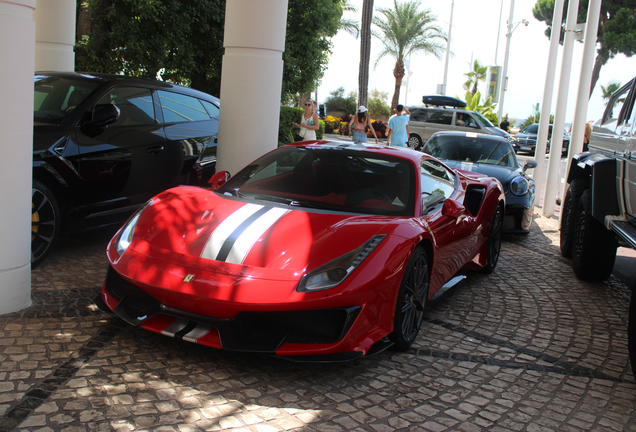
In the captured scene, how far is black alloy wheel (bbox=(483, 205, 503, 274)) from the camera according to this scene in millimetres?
5824

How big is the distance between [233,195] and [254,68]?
2426mm

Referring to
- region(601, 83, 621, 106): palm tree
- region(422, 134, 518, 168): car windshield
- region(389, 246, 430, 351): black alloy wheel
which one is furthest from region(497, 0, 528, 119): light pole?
region(389, 246, 430, 351): black alloy wheel

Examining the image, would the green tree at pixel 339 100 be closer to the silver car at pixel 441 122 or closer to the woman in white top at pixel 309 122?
the silver car at pixel 441 122

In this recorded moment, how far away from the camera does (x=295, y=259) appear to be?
3127 millimetres

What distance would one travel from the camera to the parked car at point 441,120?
21688mm

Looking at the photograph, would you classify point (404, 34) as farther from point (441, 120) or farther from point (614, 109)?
point (614, 109)

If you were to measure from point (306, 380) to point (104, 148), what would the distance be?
10.4 ft

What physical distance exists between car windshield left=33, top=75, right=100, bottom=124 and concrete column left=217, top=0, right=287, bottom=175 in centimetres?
143

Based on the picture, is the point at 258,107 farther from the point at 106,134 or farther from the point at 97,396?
the point at 97,396

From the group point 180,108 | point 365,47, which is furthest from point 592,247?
point 365,47

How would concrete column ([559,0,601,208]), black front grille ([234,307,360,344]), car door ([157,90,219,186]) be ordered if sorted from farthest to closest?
1. concrete column ([559,0,601,208])
2. car door ([157,90,219,186])
3. black front grille ([234,307,360,344])

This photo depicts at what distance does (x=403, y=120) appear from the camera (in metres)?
11.9

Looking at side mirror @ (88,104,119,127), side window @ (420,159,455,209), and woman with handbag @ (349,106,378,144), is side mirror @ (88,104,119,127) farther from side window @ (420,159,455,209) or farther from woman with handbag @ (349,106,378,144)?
woman with handbag @ (349,106,378,144)

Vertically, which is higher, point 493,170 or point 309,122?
point 309,122
